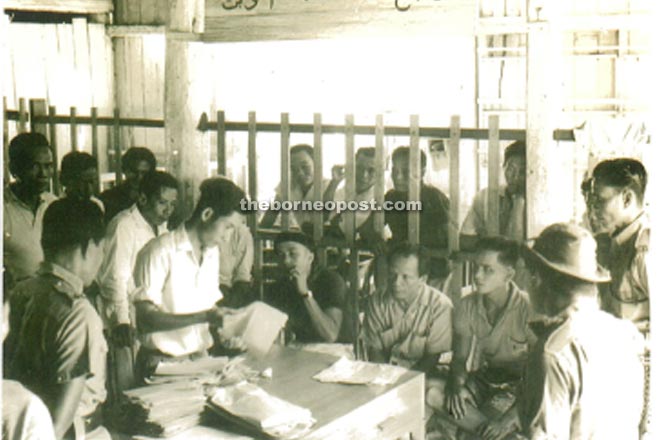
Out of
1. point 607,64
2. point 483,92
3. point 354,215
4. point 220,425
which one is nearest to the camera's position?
point 220,425

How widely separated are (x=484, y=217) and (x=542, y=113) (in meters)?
0.52

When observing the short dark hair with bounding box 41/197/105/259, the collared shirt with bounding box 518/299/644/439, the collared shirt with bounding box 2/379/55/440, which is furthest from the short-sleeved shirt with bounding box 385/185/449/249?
the collared shirt with bounding box 2/379/55/440

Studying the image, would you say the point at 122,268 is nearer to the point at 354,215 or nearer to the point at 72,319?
the point at 72,319

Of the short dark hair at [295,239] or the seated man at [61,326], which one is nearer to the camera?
the seated man at [61,326]

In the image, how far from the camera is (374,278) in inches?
117

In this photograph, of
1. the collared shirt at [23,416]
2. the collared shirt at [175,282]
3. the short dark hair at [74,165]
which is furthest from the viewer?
the short dark hair at [74,165]

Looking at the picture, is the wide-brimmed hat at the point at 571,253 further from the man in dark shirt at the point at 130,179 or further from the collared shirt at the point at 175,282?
the man in dark shirt at the point at 130,179

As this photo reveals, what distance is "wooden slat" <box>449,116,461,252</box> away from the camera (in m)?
2.72

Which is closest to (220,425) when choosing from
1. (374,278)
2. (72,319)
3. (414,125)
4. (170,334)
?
(72,319)

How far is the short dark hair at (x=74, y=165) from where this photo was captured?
305cm

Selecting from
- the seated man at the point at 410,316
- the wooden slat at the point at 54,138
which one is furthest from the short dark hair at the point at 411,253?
the wooden slat at the point at 54,138

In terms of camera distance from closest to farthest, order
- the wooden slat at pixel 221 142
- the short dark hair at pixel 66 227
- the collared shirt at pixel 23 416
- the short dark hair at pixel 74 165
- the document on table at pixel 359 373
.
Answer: the collared shirt at pixel 23 416
the document on table at pixel 359 373
the short dark hair at pixel 66 227
the short dark hair at pixel 74 165
the wooden slat at pixel 221 142

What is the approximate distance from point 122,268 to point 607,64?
4.18 m

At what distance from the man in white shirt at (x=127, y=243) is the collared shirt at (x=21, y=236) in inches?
9.4
